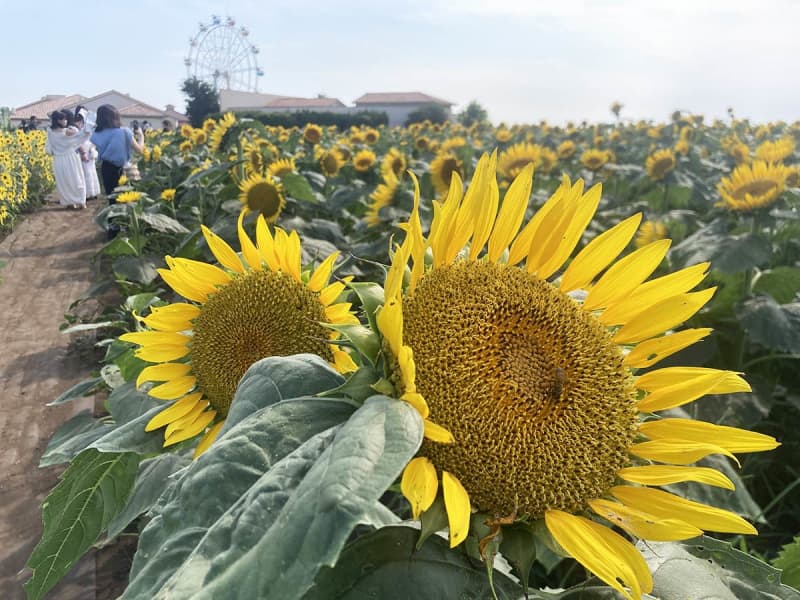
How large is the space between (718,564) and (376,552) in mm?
507

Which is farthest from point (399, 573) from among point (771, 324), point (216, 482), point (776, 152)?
point (776, 152)

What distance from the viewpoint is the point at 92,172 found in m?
15.0

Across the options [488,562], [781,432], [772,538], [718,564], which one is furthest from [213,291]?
[781,432]

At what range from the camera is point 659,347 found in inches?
35.5

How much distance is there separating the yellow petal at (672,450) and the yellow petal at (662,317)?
14 centimetres

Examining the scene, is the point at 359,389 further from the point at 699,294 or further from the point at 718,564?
the point at 718,564

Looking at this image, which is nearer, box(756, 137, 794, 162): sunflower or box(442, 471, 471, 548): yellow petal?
box(442, 471, 471, 548): yellow petal

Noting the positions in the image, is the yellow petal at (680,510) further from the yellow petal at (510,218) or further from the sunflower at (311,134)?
the sunflower at (311,134)

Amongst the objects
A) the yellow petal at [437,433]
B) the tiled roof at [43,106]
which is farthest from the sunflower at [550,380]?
the tiled roof at [43,106]

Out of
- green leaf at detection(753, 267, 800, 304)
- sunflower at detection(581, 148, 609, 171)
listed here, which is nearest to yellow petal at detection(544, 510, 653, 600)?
green leaf at detection(753, 267, 800, 304)

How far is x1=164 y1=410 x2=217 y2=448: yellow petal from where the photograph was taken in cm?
110

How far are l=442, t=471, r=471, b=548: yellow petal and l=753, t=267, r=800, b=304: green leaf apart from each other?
10.1ft

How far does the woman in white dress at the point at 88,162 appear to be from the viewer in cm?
1407

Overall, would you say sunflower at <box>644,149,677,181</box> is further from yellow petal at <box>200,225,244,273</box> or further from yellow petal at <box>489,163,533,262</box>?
yellow petal at <box>489,163,533,262</box>
